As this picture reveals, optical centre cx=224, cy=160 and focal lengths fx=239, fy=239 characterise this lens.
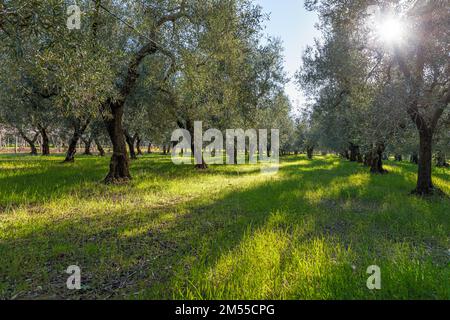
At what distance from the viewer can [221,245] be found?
5742 mm

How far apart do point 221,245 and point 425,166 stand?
12.6m

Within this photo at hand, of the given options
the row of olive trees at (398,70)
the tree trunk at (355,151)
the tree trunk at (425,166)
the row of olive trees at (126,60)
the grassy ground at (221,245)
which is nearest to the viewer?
the grassy ground at (221,245)

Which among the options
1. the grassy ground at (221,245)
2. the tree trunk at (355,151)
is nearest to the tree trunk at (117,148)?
the grassy ground at (221,245)

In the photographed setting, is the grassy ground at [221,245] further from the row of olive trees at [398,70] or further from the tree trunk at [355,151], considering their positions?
the tree trunk at [355,151]

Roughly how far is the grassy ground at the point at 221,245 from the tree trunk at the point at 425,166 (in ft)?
4.16

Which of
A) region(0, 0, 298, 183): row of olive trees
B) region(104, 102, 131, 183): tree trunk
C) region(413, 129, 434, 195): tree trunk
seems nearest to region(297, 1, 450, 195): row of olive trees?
region(413, 129, 434, 195): tree trunk

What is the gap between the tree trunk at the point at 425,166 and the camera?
12227mm

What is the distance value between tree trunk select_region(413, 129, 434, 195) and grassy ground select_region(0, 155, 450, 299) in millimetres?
1269

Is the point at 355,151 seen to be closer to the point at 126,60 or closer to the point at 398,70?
the point at 398,70

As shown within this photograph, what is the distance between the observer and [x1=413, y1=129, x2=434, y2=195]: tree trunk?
481 inches

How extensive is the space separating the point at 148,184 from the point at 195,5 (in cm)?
1058
